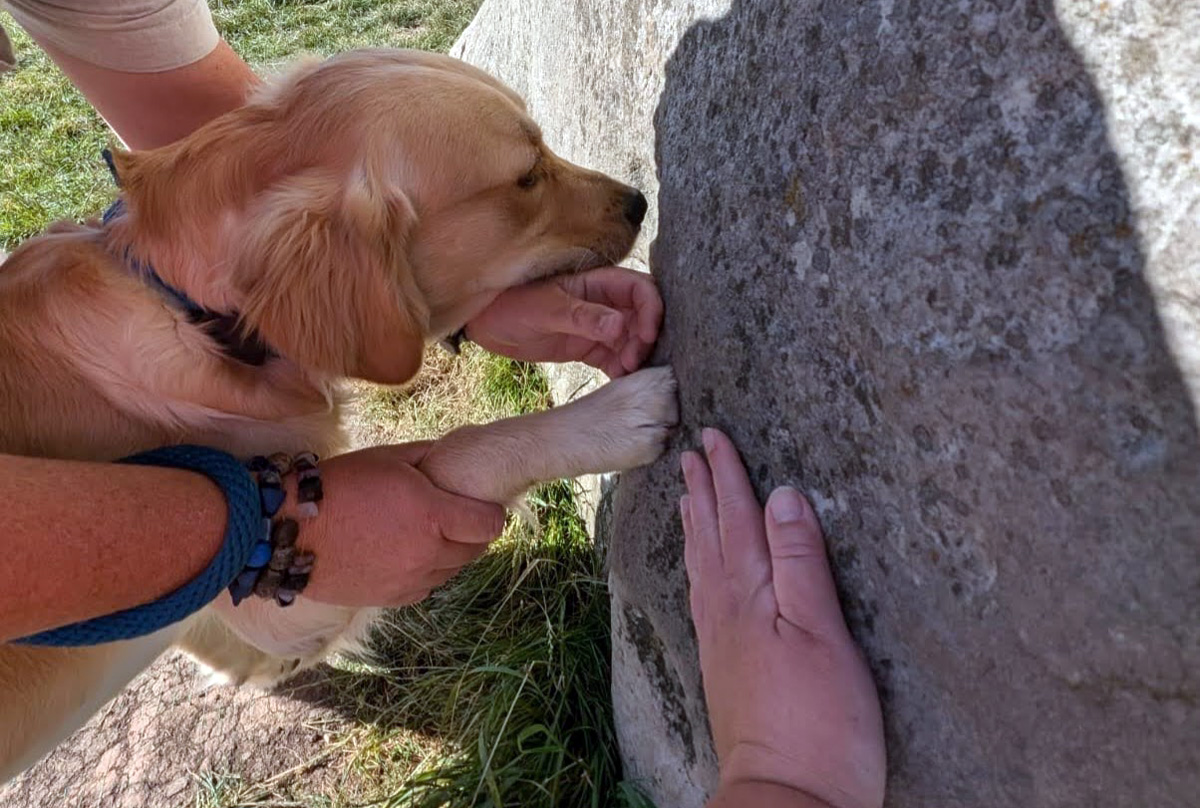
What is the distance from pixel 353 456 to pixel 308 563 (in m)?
0.26

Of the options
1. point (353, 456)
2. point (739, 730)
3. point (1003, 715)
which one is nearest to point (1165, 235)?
point (1003, 715)

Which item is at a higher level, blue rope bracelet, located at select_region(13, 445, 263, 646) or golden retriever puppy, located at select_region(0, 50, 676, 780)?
golden retriever puppy, located at select_region(0, 50, 676, 780)

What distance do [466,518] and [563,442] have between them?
278 mm

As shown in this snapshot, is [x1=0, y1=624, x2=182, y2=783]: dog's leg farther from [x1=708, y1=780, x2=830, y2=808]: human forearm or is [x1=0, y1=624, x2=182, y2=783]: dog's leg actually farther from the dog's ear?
[x1=708, y1=780, x2=830, y2=808]: human forearm

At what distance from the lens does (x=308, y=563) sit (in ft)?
5.83

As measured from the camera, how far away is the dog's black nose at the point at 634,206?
6.59 feet

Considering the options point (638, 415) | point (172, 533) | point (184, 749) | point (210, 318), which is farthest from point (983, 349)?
point (184, 749)

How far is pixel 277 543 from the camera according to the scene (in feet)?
5.70

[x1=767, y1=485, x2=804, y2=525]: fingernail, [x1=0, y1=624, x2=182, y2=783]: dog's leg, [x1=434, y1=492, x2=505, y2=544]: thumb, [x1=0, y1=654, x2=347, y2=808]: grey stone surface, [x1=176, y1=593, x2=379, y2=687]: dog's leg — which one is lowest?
[x1=0, y1=654, x2=347, y2=808]: grey stone surface

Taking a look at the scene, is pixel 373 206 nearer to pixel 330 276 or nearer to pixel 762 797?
pixel 330 276

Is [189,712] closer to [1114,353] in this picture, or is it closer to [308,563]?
[308,563]

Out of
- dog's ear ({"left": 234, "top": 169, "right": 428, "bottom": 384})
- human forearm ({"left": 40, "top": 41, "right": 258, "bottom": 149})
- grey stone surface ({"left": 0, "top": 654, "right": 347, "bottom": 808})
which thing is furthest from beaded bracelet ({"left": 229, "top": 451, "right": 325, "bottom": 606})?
human forearm ({"left": 40, "top": 41, "right": 258, "bottom": 149})

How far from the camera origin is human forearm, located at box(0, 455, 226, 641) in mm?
1327

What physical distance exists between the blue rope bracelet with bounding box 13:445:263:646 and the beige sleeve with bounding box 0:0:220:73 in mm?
1631
